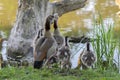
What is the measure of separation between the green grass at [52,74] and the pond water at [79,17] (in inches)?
225

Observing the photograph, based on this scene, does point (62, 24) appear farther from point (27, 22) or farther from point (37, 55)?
point (37, 55)

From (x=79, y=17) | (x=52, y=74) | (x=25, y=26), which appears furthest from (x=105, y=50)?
(x=79, y=17)

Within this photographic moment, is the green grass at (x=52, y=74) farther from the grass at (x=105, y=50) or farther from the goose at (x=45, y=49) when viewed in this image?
the grass at (x=105, y=50)

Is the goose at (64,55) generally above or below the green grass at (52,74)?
above

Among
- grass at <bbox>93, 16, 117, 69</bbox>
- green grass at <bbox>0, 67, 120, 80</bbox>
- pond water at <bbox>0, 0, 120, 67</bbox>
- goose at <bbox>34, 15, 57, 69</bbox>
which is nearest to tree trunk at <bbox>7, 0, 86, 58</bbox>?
pond water at <bbox>0, 0, 120, 67</bbox>

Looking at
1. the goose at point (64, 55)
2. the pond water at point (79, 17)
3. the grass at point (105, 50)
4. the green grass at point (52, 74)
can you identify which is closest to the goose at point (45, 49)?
the green grass at point (52, 74)

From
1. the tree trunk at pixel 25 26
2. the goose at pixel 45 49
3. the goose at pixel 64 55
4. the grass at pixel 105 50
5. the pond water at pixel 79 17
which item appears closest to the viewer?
the goose at pixel 45 49

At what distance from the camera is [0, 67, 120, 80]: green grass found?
6629 millimetres

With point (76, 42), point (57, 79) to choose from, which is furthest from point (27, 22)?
point (57, 79)

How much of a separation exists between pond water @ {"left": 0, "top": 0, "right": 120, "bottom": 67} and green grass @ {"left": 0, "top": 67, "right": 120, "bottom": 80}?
5.71m

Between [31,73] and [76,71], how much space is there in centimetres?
88

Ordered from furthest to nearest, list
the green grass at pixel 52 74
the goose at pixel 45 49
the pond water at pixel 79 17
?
the pond water at pixel 79 17 → the goose at pixel 45 49 → the green grass at pixel 52 74

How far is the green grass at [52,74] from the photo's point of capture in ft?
21.7

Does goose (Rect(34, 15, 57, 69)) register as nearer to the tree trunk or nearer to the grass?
the grass
